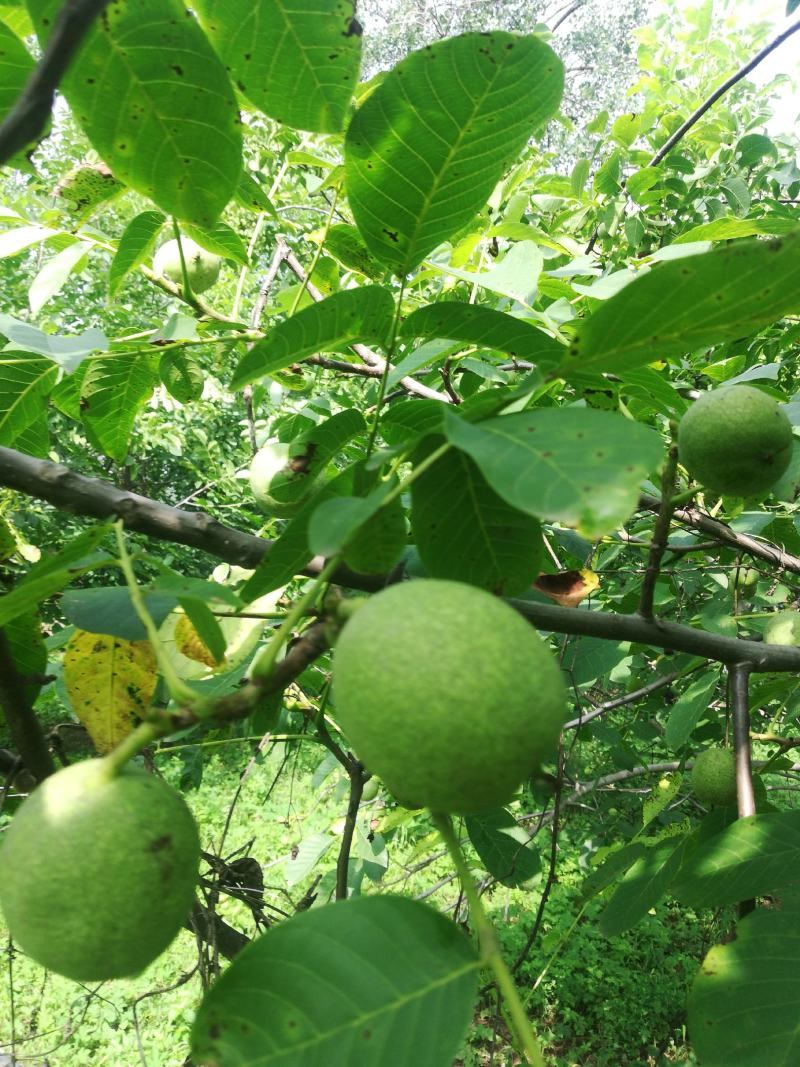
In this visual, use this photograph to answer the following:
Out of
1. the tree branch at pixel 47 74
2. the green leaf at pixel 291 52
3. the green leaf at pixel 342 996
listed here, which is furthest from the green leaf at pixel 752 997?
the green leaf at pixel 291 52

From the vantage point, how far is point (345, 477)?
1.05 metres

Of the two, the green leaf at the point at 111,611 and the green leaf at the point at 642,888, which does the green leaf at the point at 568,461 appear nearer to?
the green leaf at the point at 111,611

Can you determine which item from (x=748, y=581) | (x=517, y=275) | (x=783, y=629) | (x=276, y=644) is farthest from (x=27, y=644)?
(x=748, y=581)

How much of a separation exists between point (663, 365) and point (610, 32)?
84.9 ft

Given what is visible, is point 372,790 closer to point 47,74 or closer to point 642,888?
point 642,888

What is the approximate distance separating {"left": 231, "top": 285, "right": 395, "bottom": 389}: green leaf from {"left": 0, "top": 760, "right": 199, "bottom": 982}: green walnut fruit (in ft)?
A: 1.97

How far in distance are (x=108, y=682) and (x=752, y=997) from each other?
1055 millimetres

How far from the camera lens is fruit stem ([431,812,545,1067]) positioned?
714 mm

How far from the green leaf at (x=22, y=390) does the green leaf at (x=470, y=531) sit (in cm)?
102

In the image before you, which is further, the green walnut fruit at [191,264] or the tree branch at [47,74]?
the green walnut fruit at [191,264]

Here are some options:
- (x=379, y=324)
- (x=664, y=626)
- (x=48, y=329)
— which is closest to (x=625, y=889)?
(x=664, y=626)

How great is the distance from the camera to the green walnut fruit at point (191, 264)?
222 cm

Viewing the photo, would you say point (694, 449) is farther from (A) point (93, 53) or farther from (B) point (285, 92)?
(A) point (93, 53)

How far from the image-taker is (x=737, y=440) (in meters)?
1.26
